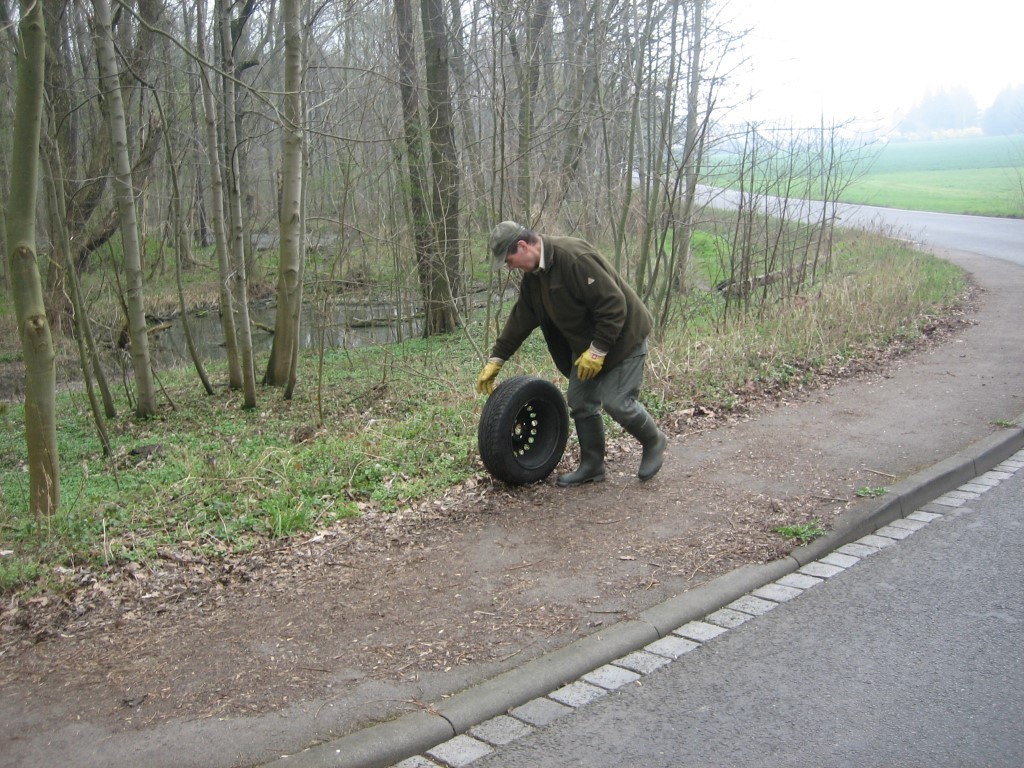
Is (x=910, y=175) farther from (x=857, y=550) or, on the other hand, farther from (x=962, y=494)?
(x=857, y=550)

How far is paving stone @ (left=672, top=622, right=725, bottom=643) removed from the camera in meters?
4.66

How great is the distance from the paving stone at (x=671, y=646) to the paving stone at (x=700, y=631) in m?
0.05

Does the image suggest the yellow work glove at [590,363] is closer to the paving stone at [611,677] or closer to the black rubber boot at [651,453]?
the black rubber boot at [651,453]

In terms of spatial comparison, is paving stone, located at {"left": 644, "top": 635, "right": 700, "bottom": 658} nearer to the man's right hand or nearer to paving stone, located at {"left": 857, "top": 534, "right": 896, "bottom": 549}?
paving stone, located at {"left": 857, "top": 534, "right": 896, "bottom": 549}

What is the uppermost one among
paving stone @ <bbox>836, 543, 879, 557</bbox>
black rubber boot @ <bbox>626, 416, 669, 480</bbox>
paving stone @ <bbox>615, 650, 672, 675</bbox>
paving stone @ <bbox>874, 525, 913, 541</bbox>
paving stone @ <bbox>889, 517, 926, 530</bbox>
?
black rubber boot @ <bbox>626, 416, 669, 480</bbox>

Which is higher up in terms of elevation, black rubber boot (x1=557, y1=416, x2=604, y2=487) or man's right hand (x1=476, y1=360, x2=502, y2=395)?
man's right hand (x1=476, y1=360, x2=502, y2=395)

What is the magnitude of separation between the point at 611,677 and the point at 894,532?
9.11 feet

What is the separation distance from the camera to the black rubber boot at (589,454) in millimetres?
6879

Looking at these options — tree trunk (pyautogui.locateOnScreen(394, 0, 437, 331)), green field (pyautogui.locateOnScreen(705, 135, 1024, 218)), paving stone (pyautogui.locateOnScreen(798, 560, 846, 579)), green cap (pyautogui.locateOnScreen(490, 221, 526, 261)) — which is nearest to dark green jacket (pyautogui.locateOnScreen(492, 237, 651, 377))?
green cap (pyautogui.locateOnScreen(490, 221, 526, 261))

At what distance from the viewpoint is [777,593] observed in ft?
17.0

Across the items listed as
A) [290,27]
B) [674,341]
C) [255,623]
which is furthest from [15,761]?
[290,27]

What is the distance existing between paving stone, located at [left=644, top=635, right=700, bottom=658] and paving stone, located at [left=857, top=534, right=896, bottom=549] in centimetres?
191

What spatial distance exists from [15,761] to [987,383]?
9.40m

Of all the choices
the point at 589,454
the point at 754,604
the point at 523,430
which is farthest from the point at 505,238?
the point at 754,604
